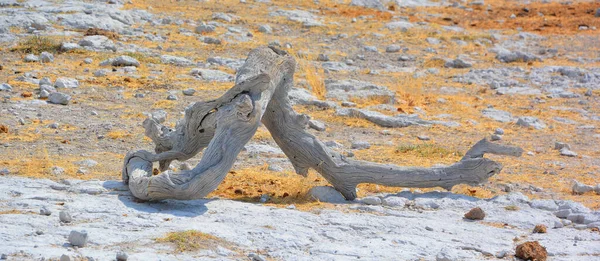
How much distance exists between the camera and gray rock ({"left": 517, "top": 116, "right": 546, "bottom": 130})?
13.5 metres

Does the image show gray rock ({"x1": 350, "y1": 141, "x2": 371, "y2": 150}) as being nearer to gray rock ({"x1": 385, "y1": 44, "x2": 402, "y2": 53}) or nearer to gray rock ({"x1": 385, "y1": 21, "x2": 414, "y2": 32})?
gray rock ({"x1": 385, "y1": 44, "x2": 402, "y2": 53})

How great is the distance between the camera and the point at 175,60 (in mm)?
15180

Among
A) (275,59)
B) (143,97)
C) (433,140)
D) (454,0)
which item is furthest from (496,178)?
(454,0)

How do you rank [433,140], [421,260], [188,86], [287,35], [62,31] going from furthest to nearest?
[287,35]
[62,31]
[188,86]
[433,140]
[421,260]

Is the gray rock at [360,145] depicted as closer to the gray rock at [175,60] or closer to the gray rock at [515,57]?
the gray rock at [175,60]

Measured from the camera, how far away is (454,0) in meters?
25.2

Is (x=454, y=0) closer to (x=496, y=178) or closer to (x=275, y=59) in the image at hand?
(x=496, y=178)


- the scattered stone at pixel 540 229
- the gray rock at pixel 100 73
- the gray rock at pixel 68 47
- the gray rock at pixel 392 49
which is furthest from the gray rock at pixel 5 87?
the gray rock at pixel 392 49

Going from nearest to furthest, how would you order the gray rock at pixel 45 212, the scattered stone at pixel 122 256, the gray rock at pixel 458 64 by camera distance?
the scattered stone at pixel 122 256 → the gray rock at pixel 45 212 → the gray rock at pixel 458 64

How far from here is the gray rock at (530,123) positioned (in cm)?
1347

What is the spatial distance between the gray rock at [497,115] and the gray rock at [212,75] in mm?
3935

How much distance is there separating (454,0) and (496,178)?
51.8 feet

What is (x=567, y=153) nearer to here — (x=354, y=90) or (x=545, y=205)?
(x=545, y=205)

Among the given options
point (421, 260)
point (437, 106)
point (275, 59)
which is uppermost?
point (275, 59)
